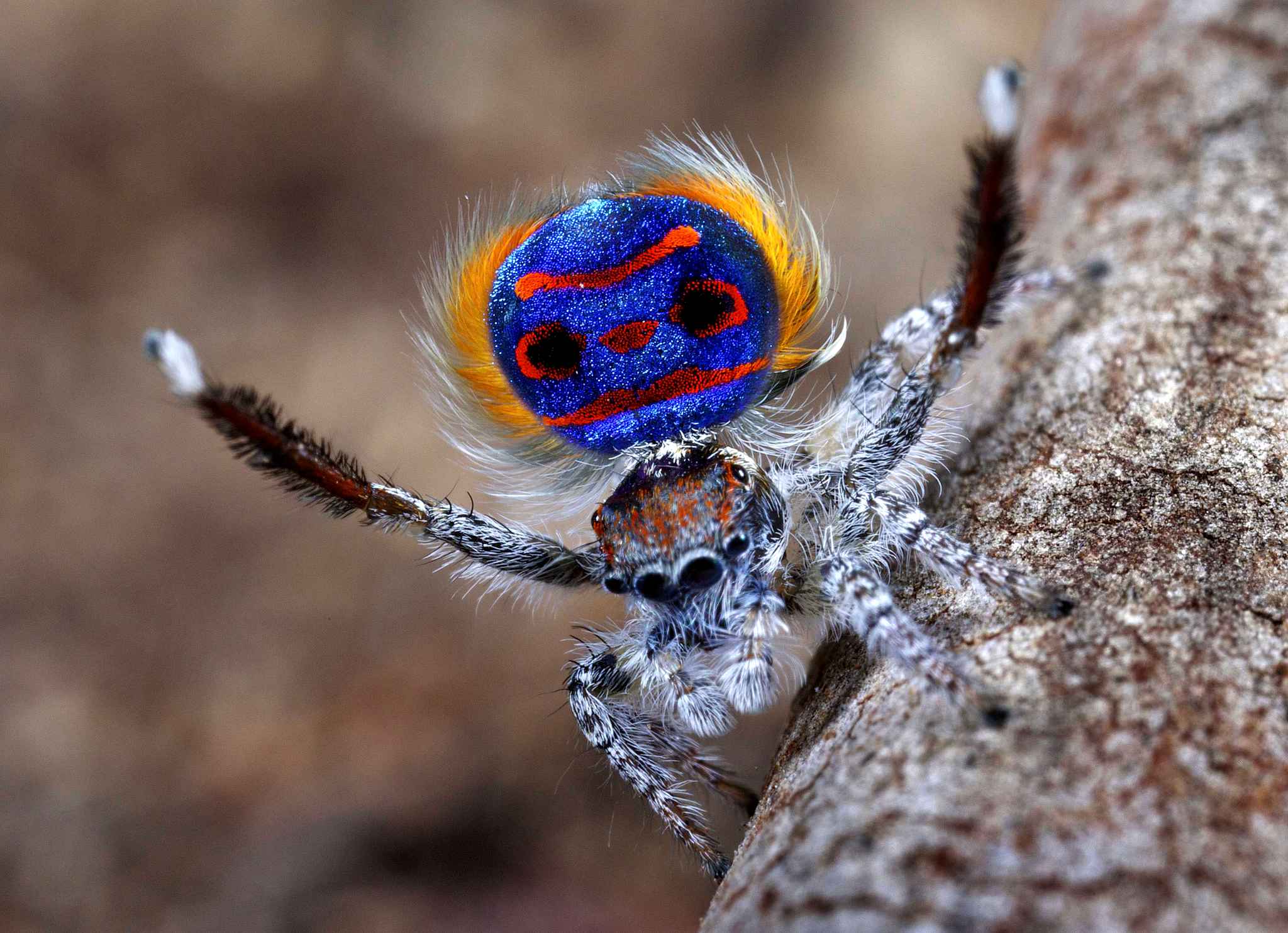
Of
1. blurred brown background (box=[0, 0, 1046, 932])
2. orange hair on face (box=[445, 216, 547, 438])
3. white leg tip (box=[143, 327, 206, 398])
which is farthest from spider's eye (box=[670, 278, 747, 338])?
white leg tip (box=[143, 327, 206, 398])

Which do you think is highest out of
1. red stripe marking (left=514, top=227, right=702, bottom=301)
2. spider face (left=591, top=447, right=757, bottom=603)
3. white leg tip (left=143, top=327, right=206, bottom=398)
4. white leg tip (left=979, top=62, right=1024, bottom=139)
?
white leg tip (left=979, top=62, right=1024, bottom=139)

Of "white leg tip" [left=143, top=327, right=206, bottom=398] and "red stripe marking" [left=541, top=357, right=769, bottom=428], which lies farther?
"red stripe marking" [left=541, top=357, right=769, bottom=428]

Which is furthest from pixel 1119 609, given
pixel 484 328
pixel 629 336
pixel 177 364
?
pixel 177 364

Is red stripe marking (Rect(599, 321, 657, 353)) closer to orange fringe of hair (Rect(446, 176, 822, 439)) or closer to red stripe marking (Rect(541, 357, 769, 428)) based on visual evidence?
red stripe marking (Rect(541, 357, 769, 428))

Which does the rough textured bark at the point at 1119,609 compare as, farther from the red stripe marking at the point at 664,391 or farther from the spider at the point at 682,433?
the red stripe marking at the point at 664,391

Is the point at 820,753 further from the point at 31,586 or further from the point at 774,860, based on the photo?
the point at 31,586

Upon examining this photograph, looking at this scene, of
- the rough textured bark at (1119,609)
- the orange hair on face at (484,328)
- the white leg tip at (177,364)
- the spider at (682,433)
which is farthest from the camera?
the orange hair on face at (484,328)

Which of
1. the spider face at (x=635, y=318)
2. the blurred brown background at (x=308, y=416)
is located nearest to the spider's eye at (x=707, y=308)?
the spider face at (x=635, y=318)

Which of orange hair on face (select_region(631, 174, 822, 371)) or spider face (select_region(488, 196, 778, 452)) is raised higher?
orange hair on face (select_region(631, 174, 822, 371))
